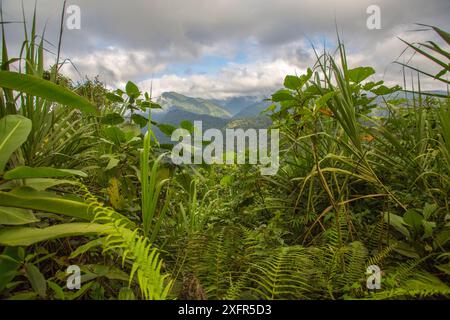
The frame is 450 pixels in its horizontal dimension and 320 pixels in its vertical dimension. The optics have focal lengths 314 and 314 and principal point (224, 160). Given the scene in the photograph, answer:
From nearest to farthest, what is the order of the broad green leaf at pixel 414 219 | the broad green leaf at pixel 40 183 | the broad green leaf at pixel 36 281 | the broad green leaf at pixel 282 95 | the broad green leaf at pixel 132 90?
the broad green leaf at pixel 36 281, the broad green leaf at pixel 40 183, the broad green leaf at pixel 414 219, the broad green leaf at pixel 282 95, the broad green leaf at pixel 132 90

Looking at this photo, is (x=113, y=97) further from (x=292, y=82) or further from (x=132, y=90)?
(x=292, y=82)

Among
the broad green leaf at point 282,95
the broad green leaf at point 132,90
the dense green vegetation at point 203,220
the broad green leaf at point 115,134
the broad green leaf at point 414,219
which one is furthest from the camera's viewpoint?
the broad green leaf at point 132,90

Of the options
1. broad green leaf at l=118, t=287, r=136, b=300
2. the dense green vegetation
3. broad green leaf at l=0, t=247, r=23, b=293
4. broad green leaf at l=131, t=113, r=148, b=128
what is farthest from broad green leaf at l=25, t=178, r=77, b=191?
broad green leaf at l=131, t=113, r=148, b=128

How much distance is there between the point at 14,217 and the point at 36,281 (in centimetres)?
27

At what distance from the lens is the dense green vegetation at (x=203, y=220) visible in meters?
1.20

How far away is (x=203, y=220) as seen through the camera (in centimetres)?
235

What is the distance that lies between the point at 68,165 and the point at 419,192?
212 cm

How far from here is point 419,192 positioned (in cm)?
192

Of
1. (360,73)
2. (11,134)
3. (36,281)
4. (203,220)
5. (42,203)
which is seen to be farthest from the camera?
(203,220)

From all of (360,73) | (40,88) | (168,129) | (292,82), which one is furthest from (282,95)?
(40,88)

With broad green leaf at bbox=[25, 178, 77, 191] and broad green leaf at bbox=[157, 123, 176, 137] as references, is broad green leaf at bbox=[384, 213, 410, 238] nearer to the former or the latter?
broad green leaf at bbox=[157, 123, 176, 137]

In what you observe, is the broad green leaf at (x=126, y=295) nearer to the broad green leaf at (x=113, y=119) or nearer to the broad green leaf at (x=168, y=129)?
the broad green leaf at (x=168, y=129)

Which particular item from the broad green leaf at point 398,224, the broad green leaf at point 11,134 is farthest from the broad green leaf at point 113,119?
the broad green leaf at point 398,224
